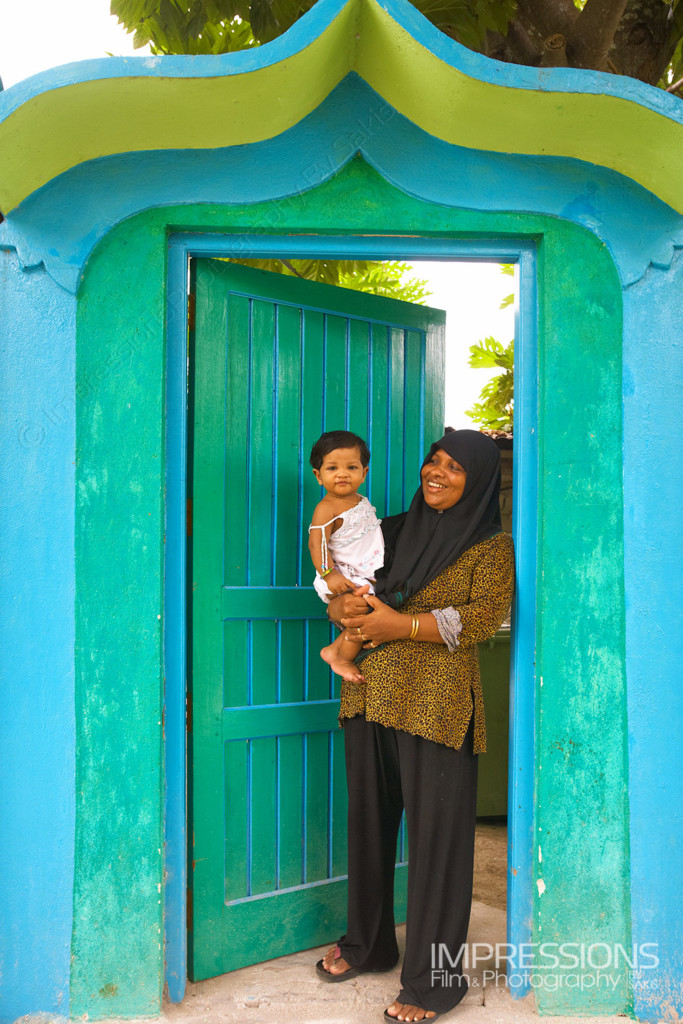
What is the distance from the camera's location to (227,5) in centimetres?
399

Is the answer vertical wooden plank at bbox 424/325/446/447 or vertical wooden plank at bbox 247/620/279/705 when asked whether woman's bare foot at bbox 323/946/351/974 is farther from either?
vertical wooden plank at bbox 424/325/446/447

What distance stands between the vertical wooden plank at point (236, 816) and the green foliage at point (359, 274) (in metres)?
3.61

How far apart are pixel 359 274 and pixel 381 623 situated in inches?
187

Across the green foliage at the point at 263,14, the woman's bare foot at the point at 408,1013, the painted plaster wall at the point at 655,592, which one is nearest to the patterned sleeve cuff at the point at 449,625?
the painted plaster wall at the point at 655,592

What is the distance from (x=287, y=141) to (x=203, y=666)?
1873 millimetres

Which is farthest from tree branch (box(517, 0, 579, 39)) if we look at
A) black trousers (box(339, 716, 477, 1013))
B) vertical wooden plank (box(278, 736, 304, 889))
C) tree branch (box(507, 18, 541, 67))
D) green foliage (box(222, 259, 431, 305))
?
vertical wooden plank (box(278, 736, 304, 889))

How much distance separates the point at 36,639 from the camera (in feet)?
8.95

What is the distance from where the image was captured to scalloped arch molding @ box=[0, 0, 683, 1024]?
2.67m

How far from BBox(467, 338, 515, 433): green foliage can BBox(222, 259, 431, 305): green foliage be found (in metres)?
0.74

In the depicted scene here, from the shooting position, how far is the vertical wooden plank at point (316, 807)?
3305 millimetres

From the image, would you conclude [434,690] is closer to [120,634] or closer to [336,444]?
[336,444]

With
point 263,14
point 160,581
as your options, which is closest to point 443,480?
point 160,581

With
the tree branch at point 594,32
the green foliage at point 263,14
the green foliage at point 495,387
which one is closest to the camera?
the green foliage at point 263,14

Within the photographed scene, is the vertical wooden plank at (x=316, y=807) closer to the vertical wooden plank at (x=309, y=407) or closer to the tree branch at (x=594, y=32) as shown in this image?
the vertical wooden plank at (x=309, y=407)
